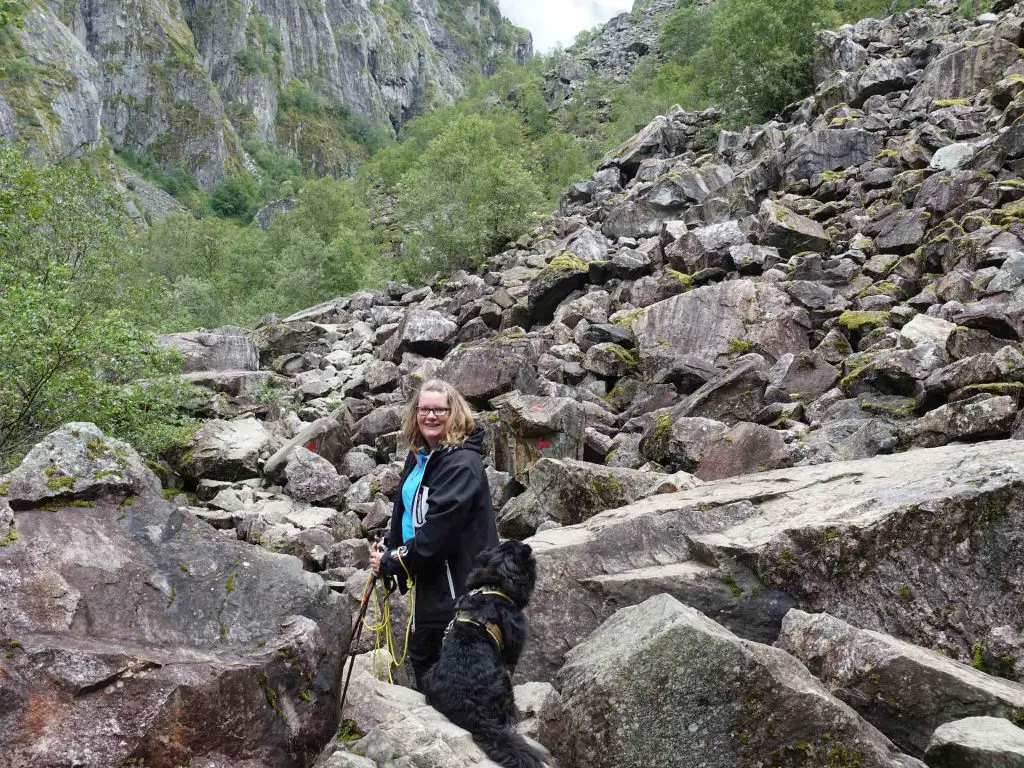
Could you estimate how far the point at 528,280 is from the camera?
2264 centimetres

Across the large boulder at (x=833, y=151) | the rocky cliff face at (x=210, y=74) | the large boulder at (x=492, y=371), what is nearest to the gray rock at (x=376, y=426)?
the large boulder at (x=492, y=371)

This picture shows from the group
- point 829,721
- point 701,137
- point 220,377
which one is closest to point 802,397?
point 829,721

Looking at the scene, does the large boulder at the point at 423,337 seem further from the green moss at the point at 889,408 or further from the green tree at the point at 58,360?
the green moss at the point at 889,408

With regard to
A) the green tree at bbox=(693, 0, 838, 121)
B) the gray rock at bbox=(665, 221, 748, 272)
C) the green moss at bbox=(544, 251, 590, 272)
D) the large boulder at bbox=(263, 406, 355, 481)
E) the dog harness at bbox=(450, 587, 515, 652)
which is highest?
the green tree at bbox=(693, 0, 838, 121)

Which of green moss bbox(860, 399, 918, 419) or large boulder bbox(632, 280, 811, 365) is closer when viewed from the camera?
green moss bbox(860, 399, 918, 419)

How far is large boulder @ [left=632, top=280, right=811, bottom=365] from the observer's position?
13891mm

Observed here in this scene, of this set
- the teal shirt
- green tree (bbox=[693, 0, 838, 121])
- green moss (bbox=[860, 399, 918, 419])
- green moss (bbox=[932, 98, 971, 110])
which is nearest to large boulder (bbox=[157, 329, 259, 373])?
green moss (bbox=[860, 399, 918, 419])

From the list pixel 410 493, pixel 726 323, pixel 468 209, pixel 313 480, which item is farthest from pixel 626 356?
pixel 468 209

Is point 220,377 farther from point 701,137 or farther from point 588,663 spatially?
point 701,137

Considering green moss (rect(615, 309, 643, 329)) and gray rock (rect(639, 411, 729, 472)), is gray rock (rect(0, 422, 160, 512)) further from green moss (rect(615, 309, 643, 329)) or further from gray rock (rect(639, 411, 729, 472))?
green moss (rect(615, 309, 643, 329))

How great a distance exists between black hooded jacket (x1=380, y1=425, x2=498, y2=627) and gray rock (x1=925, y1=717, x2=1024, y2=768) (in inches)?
100

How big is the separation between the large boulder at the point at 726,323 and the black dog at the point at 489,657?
1070 cm

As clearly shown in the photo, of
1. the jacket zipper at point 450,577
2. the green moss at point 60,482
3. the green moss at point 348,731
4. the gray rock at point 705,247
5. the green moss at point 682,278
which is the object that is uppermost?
the gray rock at point 705,247

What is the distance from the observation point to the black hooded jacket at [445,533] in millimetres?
4039
